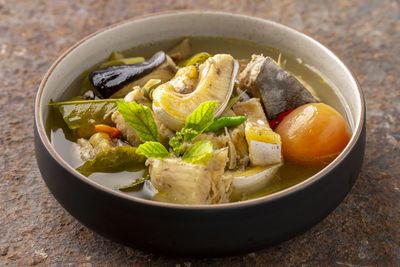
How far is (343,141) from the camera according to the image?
91.6 inches

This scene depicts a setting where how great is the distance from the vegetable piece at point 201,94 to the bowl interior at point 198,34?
511 millimetres

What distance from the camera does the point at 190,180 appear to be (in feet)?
6.49

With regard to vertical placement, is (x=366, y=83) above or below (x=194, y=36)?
below

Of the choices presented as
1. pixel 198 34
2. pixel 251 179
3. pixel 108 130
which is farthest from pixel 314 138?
pixel 198 34

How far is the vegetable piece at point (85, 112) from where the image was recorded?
239 cm

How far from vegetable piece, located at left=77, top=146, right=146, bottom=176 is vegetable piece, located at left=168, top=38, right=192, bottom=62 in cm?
76

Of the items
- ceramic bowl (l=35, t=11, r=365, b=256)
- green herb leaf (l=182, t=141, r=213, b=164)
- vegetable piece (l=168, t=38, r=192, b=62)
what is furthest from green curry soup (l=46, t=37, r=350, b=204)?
vegetable piece (l=168, t=38, r=192, b=62)

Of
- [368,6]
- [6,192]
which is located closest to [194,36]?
[6,192]

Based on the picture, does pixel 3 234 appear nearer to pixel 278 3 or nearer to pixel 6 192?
pixel 6 192

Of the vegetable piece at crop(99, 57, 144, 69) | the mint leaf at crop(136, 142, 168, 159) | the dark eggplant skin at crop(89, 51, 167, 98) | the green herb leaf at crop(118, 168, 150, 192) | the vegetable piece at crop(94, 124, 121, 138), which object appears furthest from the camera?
the vegetable piece at crop(99, 57, 144, 69)

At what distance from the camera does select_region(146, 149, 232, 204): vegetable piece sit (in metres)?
1.98

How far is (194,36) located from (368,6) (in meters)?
1.51

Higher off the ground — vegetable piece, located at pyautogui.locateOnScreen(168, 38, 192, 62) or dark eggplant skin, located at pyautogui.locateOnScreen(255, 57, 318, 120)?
dark eggplant skin, located at pyautogui.locateOnScreen(255, 57, 318, 120)

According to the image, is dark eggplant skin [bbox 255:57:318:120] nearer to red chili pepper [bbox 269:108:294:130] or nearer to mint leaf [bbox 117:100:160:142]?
red chili pepper [bbox 269:108:294:130]
